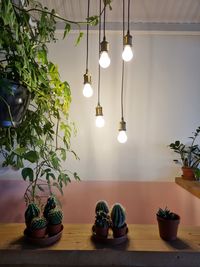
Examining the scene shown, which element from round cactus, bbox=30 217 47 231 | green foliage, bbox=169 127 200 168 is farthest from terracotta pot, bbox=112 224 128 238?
green foliage, bbox=169 127 200 168

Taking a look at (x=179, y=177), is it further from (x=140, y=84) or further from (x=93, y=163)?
(x=140, y=84)

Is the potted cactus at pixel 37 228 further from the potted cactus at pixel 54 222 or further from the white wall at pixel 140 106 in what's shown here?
the white wall at pixel 140 106

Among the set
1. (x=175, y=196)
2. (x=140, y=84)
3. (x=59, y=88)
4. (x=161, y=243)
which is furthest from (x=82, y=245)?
(x=140, y=84)

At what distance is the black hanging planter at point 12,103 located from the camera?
782 millimetres

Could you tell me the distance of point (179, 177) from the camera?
1719 millimetres

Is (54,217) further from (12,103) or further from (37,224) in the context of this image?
(12,103)

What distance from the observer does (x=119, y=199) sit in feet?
5.60

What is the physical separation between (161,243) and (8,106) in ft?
2.68

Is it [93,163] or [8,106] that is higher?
[8,106]

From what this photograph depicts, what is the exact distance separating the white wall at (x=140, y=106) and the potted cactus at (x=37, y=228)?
92 cm

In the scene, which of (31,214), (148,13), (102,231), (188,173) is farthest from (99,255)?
(148,13)

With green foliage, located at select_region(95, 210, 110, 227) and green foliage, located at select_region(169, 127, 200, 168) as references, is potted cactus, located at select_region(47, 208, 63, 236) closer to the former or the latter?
green foliage, located at select_region(95, 210, 110, 227)

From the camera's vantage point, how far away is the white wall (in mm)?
1768

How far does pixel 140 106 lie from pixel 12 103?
3.96ft
